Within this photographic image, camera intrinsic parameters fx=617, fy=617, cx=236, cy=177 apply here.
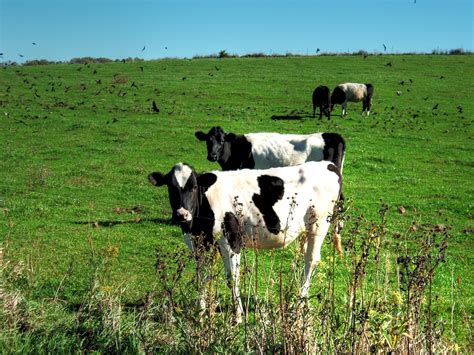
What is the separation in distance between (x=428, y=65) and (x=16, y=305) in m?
45.7

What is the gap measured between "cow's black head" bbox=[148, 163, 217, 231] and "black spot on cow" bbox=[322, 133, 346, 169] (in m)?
7.43

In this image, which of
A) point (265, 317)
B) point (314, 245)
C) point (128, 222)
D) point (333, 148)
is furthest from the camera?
point (333, 148)

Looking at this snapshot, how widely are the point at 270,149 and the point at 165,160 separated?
706 cm

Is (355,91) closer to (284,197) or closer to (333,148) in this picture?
(333,148)

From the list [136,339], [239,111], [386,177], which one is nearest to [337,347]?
[136,339]

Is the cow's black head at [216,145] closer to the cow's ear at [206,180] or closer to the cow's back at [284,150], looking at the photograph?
the cow's back at [284,150]

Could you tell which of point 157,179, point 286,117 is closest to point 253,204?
point 157,179

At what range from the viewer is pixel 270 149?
1648 centimetres

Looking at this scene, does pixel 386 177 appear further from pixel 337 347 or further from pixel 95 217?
pixel 337 347

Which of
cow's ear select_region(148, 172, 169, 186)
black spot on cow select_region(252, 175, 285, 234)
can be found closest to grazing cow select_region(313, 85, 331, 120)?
black spot on cow select_region(252, 175, 285, 234)

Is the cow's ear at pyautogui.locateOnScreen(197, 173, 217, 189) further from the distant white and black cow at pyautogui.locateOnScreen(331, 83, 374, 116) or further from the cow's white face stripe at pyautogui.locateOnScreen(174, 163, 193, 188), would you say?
the distant white and black cow at pyautogui.locateOnScreen(331, 83, 374, 116)

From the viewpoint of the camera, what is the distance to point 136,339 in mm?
6621

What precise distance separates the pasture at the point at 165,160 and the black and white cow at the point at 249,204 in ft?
2.12

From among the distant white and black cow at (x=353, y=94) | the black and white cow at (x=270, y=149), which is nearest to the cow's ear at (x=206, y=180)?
the black and white cow at (x=270, y=149)
